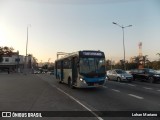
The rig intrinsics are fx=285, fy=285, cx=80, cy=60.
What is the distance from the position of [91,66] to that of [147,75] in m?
14.9

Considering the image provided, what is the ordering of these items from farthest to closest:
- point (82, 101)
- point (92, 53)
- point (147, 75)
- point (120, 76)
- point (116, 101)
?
point (120, 76)
point (147, 75)
point (92, 53)
point (82, 101)
point (116, 101)

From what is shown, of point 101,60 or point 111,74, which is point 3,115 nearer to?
point 101,60

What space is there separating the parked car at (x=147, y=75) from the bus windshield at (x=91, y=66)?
1350 centimetres

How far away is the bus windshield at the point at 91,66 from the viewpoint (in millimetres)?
21078

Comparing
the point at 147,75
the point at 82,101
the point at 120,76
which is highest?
the point at 147,75

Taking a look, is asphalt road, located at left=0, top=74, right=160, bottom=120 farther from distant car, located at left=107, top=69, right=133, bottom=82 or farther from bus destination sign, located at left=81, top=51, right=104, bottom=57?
distant car, located at left=107, top=69, right=133, bottom=82

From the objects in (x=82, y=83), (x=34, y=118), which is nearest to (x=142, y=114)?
(x=34, y=118)

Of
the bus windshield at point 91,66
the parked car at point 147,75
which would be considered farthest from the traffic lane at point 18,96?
the parked car at point 147,75

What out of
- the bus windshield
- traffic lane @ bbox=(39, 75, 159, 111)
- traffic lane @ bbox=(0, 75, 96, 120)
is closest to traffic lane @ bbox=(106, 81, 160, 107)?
traffic lane @ bbox=(39, 75, 159, 111)

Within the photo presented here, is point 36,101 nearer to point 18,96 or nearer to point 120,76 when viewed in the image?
point 18,96

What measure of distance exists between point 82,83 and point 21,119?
11.3 metres

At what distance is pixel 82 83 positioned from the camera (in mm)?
20766

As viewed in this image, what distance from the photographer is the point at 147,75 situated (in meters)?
34.2

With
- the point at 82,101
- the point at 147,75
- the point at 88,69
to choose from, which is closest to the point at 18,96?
the point at 82,101
